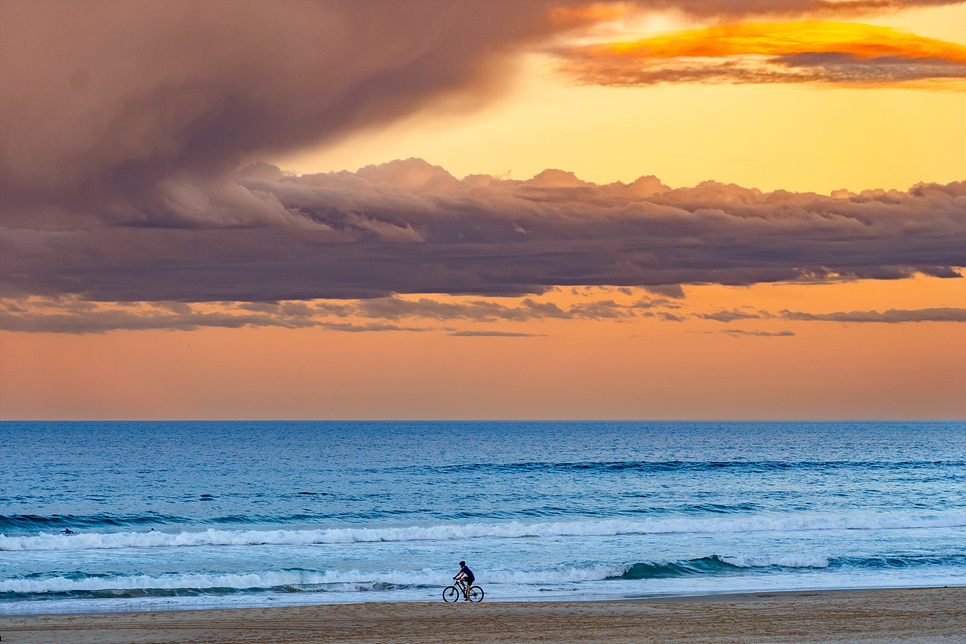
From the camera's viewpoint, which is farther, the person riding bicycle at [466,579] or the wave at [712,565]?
the wave at [712,565]

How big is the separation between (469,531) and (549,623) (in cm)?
1931

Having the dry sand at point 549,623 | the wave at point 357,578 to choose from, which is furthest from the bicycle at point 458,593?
the wave at point 357,578

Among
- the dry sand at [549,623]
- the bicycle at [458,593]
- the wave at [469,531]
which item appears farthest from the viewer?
the wave at [469,531]

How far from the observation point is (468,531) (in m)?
40.5

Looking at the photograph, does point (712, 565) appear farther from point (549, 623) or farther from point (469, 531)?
point (549, 623)

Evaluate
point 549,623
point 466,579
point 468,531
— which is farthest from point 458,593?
point 468,531

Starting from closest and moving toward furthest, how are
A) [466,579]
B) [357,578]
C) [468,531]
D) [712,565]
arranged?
[466,579]
[357,578]
[712,565]
[468,531]

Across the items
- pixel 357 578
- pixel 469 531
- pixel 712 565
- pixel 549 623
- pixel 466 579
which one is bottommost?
pixel 712 565

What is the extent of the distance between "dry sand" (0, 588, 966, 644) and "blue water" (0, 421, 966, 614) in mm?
2824

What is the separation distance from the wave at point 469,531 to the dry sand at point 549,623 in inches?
583

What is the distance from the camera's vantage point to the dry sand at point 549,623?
1981 cm

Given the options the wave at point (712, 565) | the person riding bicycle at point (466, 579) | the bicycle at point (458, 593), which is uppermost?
the person riding bicycle at point (466, 579)

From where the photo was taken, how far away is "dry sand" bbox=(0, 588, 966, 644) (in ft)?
65.0

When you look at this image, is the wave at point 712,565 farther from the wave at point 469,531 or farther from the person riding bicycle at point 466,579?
the wave at point 469,531
